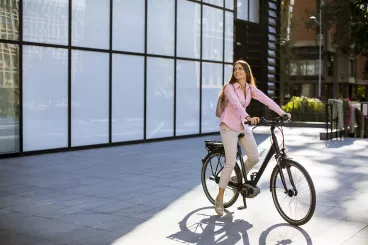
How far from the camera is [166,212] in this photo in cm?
721

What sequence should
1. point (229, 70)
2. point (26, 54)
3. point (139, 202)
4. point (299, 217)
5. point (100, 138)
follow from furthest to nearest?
point (229, 70)
point (100, 138)
point (26, 54)
point (139, 202)
point (299, 217)

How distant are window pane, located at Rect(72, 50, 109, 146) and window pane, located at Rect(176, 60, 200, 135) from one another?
3.58 metres

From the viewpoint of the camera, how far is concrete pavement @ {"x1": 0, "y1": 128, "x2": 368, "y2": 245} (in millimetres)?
5984

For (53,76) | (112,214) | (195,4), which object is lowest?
(112,214)

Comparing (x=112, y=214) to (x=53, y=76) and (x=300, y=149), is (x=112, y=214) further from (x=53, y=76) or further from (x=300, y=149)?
(x=300, y=149)

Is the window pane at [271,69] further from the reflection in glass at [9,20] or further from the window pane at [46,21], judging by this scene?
the reflection in glass at [9,20]

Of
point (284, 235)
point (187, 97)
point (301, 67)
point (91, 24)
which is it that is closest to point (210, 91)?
point (187, 97)

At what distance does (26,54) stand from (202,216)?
26.3ft

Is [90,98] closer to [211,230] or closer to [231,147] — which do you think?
[231,147]

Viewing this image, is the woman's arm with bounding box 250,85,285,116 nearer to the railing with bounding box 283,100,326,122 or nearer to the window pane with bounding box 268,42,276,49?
the window pane with bounding box 268,42,276,49

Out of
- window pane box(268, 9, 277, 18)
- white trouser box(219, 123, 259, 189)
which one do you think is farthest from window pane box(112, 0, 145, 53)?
window pane box(268, 9, 277, 18)

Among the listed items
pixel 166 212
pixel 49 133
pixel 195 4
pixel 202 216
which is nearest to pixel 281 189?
pixel 202 216

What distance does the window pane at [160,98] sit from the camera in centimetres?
1725

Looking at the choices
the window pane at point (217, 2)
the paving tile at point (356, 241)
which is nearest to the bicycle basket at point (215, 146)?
the paving tile at point (356, 241)
